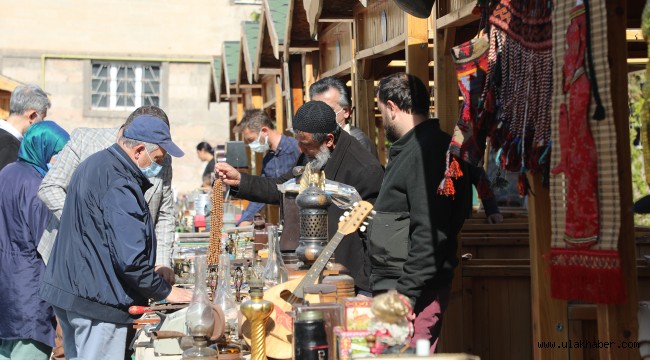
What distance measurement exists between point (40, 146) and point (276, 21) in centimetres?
503

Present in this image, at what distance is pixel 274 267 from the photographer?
436 cm

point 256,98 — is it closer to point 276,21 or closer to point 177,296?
point 276,21

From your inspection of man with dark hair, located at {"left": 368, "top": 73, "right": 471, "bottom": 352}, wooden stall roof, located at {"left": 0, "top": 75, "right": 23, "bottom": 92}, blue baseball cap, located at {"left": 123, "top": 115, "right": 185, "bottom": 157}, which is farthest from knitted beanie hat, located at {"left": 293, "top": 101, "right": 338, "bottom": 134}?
wooden stall roof, located at {"left": 0, "top": 75, "right": 23, "bottom": 92}

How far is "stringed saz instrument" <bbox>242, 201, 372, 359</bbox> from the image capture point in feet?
11.6

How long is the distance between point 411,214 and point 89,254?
1572 millimetres

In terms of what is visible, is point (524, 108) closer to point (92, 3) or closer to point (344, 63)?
point (344, 63)

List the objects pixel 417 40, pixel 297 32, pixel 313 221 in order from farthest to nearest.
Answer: pixel 297 32, pixel 417 40, pixel 313 221

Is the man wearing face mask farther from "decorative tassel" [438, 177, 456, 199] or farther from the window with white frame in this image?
the window with white frame

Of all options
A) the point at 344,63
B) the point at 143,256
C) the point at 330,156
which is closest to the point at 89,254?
the point at 143,256

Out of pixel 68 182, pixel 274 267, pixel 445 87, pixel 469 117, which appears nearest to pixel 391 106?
pixel 469 117

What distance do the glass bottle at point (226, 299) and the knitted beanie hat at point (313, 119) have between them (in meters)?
1.09

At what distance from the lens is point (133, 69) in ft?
88.4

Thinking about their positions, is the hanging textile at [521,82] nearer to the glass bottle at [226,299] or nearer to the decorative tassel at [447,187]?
the decorative tassel at [447,187]

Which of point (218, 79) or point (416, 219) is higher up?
point (218, 79)
